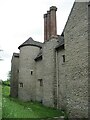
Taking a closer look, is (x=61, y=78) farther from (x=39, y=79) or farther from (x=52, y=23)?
(x=39, y=79)

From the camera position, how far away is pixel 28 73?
27469 mm

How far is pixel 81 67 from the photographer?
13805 mm

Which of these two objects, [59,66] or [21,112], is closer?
[21,112]

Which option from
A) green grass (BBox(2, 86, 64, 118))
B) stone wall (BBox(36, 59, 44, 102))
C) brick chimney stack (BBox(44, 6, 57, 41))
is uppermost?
brick chimney stack (BBox(44, 6, 57, 41))

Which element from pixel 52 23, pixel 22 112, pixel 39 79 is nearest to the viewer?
pixel 22 112

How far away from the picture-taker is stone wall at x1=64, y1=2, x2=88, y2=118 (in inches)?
527

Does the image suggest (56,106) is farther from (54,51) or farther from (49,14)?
(49,14)

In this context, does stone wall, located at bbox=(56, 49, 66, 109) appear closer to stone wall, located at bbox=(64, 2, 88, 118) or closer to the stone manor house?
the stone manor house

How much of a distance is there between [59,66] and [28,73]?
843 centimetres

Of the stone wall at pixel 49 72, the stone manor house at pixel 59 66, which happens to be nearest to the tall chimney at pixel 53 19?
the stone manor house at pixel 59 66

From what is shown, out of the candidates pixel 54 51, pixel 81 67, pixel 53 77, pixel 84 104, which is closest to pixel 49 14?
pixel 54 51

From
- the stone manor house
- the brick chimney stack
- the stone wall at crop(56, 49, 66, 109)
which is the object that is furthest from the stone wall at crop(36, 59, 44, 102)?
the stone wall at crop(56, 49, 66, 109)

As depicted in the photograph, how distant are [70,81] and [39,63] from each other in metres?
11.6

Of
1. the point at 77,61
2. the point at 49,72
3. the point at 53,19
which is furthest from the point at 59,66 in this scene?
the point at 77,61
